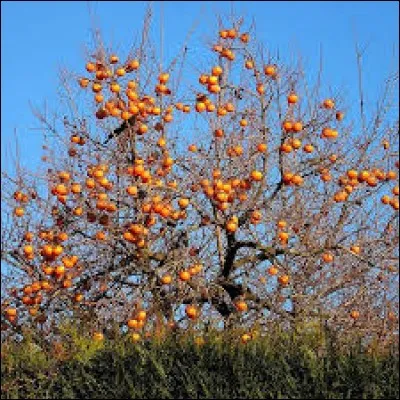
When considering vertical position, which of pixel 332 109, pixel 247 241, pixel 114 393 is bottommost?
pixel 114 393

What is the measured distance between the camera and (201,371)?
6285mm

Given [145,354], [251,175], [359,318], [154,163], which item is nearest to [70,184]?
[154,163]

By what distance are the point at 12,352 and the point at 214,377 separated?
6.01ft

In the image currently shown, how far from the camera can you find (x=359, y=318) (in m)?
8.44

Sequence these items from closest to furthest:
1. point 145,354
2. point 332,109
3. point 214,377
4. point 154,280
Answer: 1. point 214,377
2. point 145,354
3. point 154,280
4. point 332,109

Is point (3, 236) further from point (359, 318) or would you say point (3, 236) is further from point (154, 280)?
→ point (359, 318)

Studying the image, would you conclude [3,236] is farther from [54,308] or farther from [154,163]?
[154,163]

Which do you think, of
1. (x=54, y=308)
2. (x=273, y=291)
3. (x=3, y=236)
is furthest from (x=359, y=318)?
(x=3, y=236)

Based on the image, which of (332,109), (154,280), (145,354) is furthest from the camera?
(332,109)

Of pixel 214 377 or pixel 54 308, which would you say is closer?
pixel 214 377

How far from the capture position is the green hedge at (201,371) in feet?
19.9

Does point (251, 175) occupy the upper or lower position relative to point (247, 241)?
upper

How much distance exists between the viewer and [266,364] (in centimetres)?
625

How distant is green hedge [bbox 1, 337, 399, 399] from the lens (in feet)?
19.9
